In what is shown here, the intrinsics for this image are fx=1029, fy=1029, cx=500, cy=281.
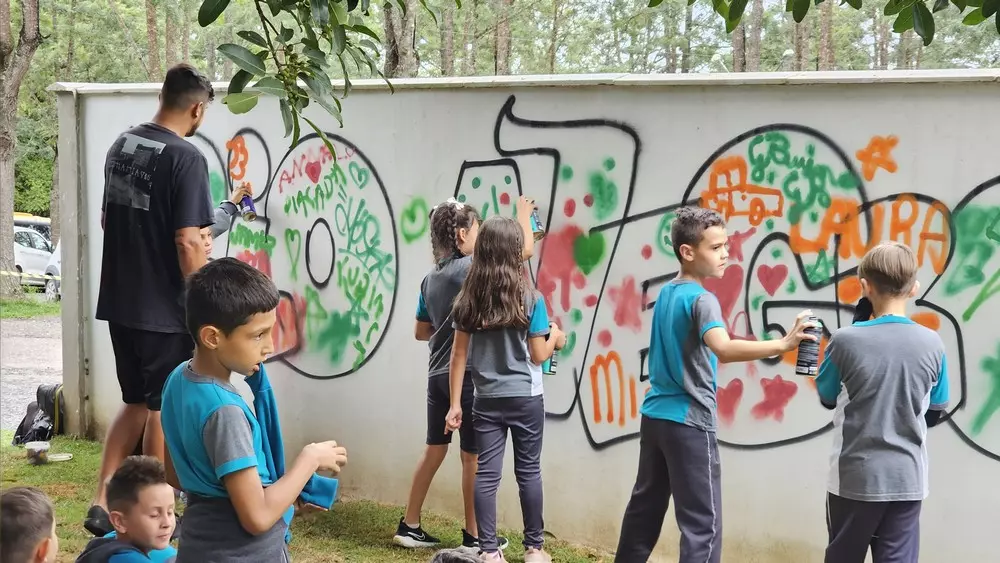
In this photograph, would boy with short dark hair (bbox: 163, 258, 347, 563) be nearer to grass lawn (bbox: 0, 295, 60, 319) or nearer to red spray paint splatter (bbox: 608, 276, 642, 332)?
red spray paint splatter (bbox: 608, 276, 642, 332)

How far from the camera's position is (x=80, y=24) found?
75.6 ft

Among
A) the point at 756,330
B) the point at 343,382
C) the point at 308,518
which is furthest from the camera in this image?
the point at 343,382

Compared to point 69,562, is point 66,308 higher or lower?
higher

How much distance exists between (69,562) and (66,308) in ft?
8.95

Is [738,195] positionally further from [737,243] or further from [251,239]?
[251,239]

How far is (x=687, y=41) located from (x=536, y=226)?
14561mm

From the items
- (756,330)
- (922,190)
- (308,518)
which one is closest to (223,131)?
(308,518)

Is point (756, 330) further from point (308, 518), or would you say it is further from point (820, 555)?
point (308, 518)

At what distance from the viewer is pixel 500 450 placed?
443 centimetres

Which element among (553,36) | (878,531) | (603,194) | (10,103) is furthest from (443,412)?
(553,36)

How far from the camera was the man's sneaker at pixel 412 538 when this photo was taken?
4910 millimetres

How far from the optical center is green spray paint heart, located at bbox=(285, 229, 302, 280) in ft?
19.3

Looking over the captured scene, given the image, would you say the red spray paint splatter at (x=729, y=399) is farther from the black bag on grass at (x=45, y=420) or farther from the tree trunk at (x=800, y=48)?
the tree trunk at (x=800, y=48)

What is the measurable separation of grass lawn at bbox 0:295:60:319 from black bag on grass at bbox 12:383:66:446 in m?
9.25
